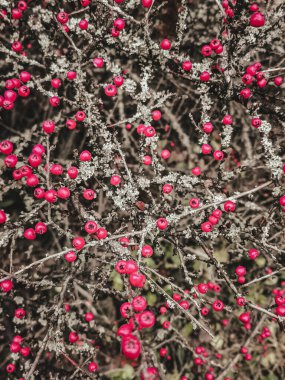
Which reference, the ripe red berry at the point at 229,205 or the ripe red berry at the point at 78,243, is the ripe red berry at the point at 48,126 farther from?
the ripe red berry at the point at 229,205

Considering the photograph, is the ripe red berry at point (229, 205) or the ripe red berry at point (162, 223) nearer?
the ripe red berry at point (162, 223)

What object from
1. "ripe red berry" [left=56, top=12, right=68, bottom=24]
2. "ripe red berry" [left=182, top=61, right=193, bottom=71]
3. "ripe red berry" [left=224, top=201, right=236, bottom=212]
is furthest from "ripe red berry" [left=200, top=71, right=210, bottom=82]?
"ripe red berry" [left=56, top=12, right=68, bottom=24]

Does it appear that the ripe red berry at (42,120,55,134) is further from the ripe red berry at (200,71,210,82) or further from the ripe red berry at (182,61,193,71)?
the ripe red berry at (200,71,210,82)

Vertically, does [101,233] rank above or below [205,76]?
below

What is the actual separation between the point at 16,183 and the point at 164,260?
7.95 ft

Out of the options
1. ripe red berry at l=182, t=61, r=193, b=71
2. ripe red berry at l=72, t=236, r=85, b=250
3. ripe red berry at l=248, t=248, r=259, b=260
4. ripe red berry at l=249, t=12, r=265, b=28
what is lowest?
ripe red berry at l=248, t=248, r=259, b=260

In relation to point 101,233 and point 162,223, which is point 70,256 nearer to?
point 101,233

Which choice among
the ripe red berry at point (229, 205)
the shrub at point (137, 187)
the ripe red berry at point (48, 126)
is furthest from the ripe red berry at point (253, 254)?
the ripe red berry at point (48, 126)

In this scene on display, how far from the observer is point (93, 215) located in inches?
105

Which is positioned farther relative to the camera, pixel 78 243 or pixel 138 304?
pixel 78 243

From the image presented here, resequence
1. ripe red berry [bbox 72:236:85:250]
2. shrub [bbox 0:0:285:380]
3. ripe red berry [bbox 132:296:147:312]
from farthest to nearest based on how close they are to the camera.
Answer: shrub [bbox 0:0:285:380] < ripe red berry [bbox 72:236:85:250] < ripe red berry [bbox 132:296:147:312]

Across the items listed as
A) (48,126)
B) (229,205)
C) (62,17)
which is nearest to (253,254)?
(229,205)

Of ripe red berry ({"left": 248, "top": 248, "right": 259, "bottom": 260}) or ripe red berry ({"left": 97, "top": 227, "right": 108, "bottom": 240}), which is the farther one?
ripe red berry ({"left": 248, "top": 248, "right": 259, "bottom": 260})

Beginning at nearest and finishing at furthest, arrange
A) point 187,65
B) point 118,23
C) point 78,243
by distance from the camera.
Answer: point 78,243 → point 118,23 → point 187,65
